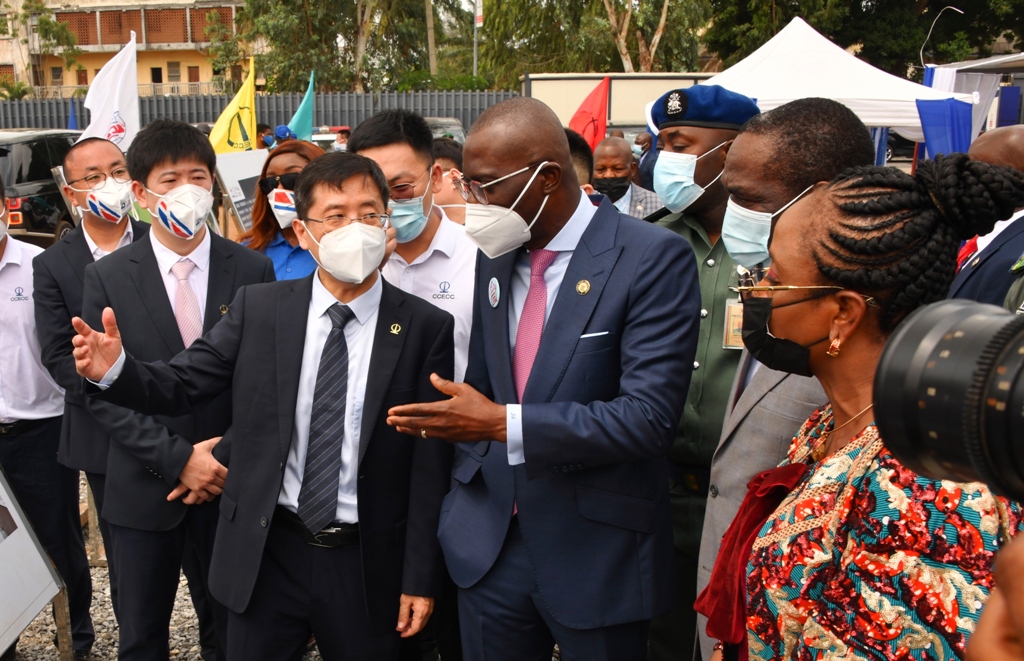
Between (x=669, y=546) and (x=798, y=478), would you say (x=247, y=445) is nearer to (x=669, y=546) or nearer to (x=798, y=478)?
(x=669, y=546)

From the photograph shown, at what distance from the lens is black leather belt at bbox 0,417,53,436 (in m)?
3.91

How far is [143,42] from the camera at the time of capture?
59.8m

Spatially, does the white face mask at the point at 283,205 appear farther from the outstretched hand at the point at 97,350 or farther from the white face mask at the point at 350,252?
the outstretched hand at the point at 97,350

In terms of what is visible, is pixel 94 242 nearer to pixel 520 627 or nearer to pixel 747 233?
pixel 520 627

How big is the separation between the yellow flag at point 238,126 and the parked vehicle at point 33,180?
5.07 m

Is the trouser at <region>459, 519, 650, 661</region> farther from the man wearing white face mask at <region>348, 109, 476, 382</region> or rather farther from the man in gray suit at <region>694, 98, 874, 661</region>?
the man wearing white face mask at <region>348, 109, 476, 382</region>

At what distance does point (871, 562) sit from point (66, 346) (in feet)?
10.0

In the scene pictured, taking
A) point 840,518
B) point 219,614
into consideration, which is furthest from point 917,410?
point 219,614

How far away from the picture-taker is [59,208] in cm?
1327

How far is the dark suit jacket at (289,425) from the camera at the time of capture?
2.69m

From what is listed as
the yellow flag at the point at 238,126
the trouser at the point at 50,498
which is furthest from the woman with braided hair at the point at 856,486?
the yellow flag at the point at 238,126

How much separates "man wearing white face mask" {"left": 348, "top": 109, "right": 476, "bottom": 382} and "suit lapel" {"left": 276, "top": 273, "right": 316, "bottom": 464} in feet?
2.80

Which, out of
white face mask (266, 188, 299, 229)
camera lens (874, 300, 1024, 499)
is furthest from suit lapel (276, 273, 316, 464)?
camera lens (874, 300, 1024, 499)

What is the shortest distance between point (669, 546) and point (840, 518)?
3.20 feet
